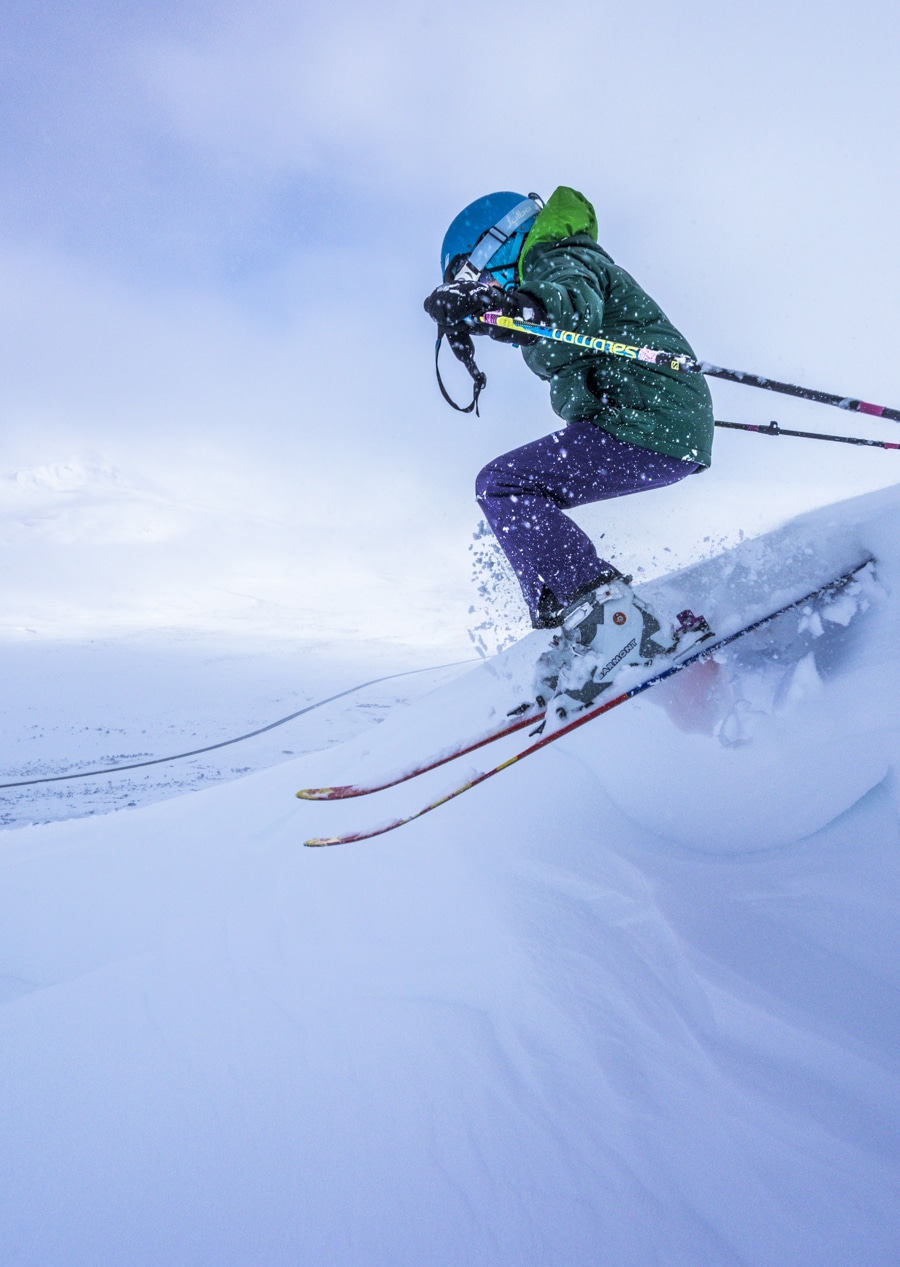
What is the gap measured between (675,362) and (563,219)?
2.15 feet

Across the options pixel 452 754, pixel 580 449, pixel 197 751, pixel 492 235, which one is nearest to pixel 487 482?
pixel 580 449

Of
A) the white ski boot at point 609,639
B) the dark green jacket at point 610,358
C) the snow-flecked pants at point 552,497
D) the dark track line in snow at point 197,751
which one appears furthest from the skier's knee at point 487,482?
the dark track line in snow at point 197,751

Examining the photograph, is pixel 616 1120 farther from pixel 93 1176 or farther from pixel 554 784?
pixel 554 784

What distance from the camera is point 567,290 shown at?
1896mm

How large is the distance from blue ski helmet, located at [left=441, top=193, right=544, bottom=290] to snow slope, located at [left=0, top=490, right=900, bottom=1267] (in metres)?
1.70

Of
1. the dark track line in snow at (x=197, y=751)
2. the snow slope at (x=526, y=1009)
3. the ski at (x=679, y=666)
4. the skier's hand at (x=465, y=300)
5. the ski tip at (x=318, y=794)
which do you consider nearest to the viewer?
the snow slope at (x=526, y=1009)

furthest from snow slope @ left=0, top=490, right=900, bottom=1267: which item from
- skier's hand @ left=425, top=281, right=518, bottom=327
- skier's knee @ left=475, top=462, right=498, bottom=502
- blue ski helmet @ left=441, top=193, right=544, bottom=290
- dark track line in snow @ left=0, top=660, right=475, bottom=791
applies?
dark track line in snow @ left=0, top=660, right=475, bottom=791

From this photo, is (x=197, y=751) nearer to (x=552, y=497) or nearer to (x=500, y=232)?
(x=552, y=497)

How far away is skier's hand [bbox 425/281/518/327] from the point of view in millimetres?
1851

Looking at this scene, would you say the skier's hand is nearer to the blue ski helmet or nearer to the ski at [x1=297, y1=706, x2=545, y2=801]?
the blue ski helmet

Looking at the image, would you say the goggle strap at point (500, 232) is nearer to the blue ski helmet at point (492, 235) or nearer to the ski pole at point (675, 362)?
the blue ski helmet at point (492, 235)

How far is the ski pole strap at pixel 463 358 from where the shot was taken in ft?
6.70

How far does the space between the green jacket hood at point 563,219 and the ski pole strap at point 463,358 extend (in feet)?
1.40

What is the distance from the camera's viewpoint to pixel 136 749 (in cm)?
578
